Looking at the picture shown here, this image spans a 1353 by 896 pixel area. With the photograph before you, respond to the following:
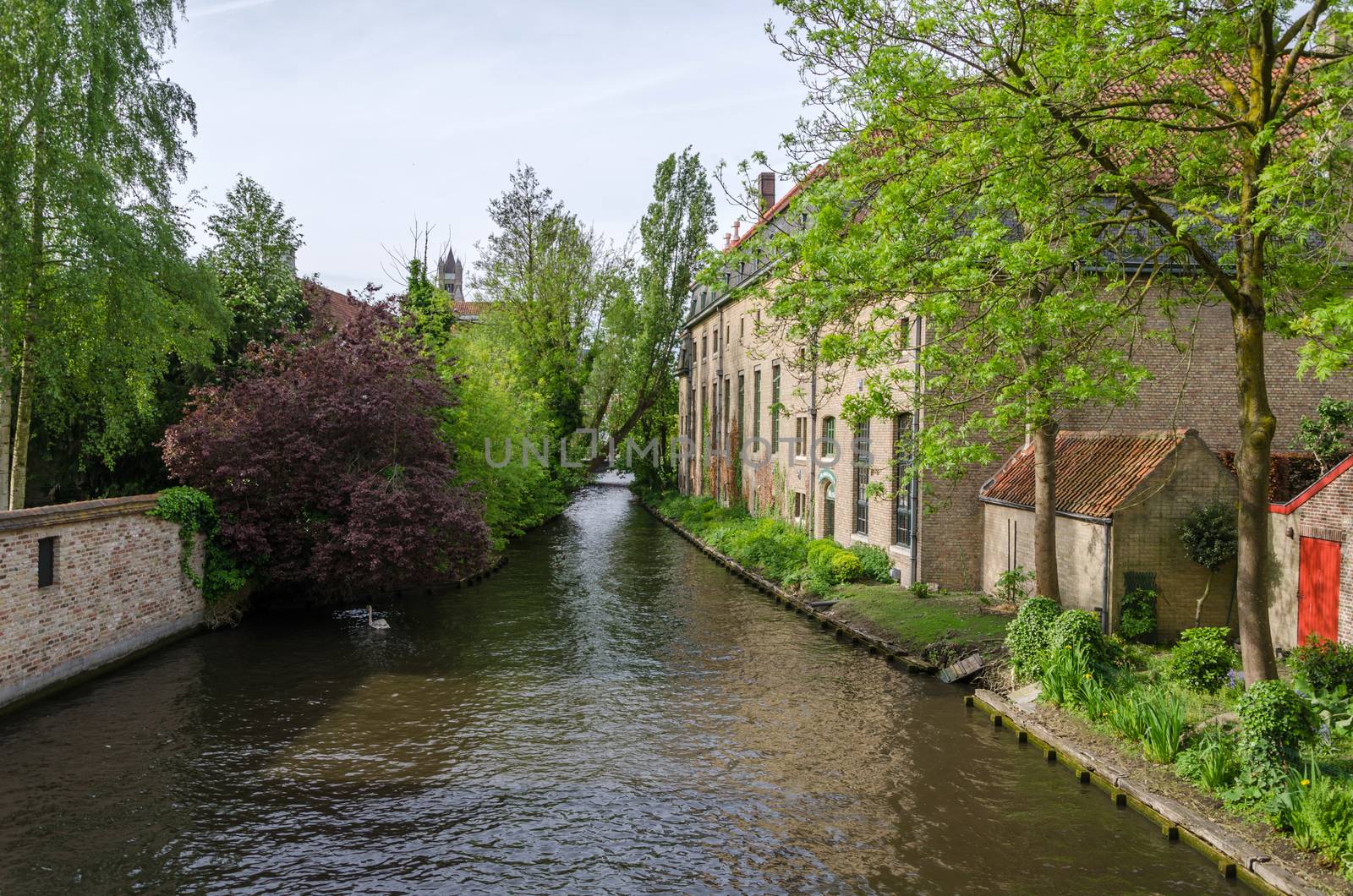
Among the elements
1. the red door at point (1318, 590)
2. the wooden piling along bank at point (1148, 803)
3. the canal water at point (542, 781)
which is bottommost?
the canal water at point (542, 781)

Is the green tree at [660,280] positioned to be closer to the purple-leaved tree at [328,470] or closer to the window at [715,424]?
the window at [715,424]

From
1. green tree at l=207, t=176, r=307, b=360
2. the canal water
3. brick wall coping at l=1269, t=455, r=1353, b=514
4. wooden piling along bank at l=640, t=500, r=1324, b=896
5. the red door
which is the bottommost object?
the canal water

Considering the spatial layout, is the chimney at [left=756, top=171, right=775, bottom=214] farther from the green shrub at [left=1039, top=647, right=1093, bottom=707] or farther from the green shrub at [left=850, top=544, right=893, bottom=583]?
the green shrub at [left=1039, top=647, right=1093, bottom=707]

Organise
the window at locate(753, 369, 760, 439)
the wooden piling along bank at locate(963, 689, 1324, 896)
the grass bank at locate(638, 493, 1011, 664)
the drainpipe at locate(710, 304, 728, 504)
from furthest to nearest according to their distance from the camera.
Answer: the drainpipe at locate(710, 304, 728, 504), the window at locate(753, 369, 760, 439), the grass bank at locate(638, 493, 1011, 664), the wooden piling along bank at locate(963, 689, 1324, 896)

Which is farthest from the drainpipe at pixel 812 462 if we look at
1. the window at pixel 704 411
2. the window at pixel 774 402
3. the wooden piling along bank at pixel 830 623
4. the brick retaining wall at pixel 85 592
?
the brick retaining wall at pixel 85 592

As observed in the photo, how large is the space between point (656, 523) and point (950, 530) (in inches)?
825

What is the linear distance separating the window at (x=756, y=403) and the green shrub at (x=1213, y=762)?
22.2 metres

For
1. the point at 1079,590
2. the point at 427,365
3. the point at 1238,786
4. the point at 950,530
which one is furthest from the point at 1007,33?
the point at 427,365

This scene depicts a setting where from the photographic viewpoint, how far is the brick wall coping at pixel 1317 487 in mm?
11445

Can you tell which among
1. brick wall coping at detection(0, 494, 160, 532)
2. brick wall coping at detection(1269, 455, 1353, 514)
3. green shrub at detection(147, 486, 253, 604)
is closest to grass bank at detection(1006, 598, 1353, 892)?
brick wall coping at detection(1269, 455, 1353, 514)

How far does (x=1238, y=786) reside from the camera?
797 centimetres

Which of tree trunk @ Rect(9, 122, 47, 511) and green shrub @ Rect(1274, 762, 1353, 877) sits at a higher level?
tree trunk @ Rect(9, 122, 47, 511)

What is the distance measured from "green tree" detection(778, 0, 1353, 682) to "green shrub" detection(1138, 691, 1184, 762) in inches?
35.8

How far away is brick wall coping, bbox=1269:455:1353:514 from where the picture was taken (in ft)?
37.6
